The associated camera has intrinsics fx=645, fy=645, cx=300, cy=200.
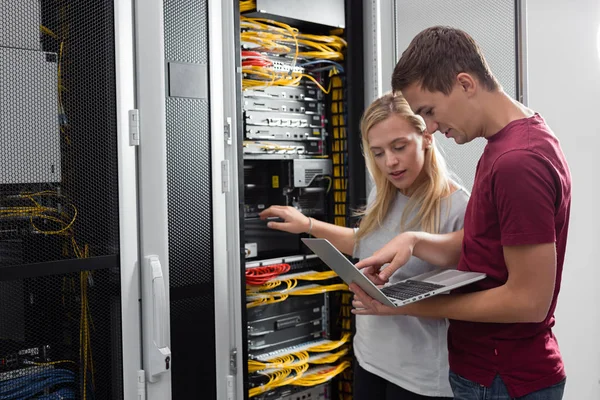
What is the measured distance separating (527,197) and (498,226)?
0.13 metres

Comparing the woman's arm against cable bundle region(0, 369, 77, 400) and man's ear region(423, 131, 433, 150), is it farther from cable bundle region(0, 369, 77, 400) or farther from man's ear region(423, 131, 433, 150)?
cable bundle region(0, 369, 77, 400)

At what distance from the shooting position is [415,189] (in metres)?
1.83

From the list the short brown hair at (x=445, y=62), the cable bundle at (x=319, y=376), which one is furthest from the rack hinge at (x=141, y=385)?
the short brown hair at (x=445, y=62)

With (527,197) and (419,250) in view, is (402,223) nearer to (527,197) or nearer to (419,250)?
(419,250)

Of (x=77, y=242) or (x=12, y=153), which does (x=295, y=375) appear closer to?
(x=77, y=242)

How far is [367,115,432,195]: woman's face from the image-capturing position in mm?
1775

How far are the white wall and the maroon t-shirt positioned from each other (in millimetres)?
1795

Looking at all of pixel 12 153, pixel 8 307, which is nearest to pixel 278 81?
pixel 12 153

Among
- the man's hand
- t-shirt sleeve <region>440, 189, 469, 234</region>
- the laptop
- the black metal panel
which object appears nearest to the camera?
the laptop

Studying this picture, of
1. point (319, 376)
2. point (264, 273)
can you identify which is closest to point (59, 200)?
point (264, 273)

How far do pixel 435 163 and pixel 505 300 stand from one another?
58 centimetres

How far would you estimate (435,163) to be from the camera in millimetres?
1781

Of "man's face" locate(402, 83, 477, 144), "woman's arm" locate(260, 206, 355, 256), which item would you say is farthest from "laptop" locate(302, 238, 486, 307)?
"woman's arm" locate(260, 206, 355, 256)

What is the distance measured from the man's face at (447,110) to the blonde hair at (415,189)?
325mm
